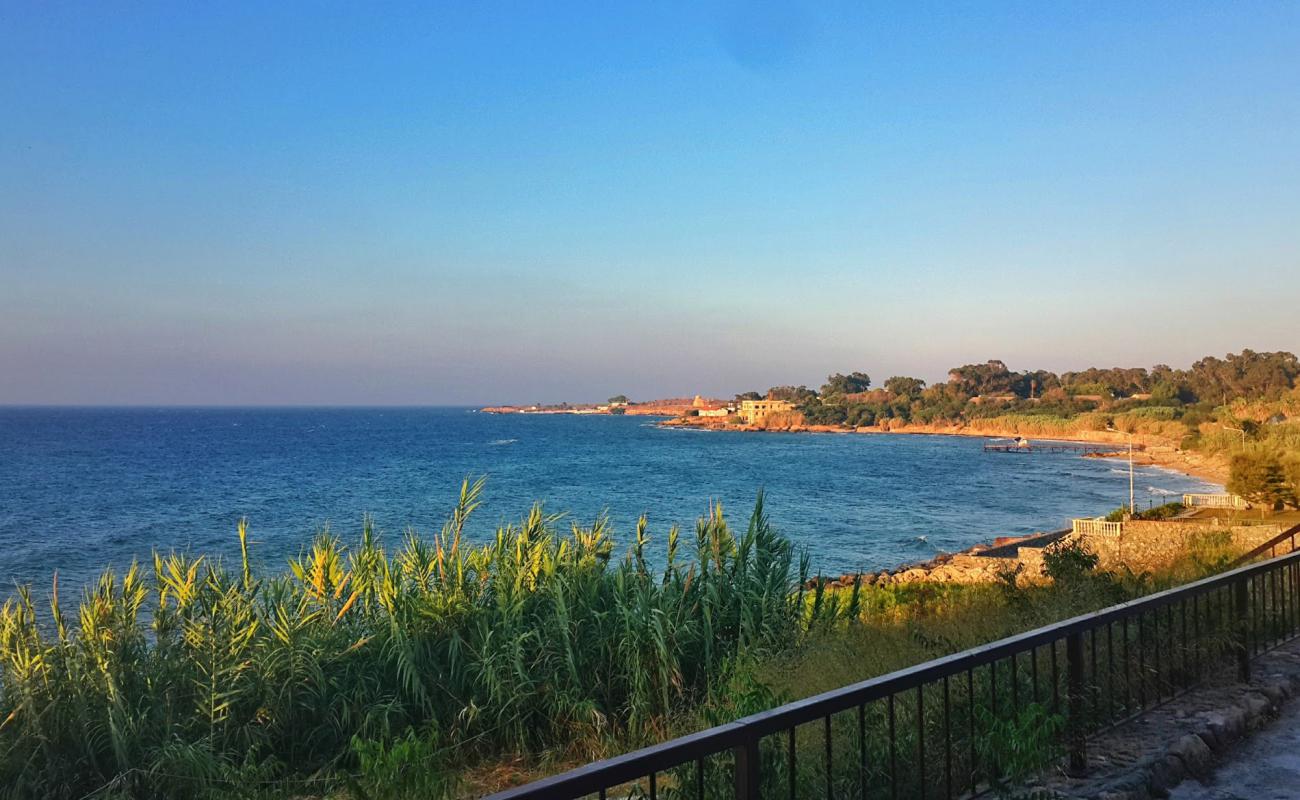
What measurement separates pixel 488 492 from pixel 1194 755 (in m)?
64.3

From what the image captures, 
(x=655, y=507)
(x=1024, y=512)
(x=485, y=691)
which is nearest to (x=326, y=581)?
(x=485, y=691)

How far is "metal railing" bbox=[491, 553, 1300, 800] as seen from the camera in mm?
2939

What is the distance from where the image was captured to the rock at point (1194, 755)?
469 centimetres

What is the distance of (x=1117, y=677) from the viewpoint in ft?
18.3

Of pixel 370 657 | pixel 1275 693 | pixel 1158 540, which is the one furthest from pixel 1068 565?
pixel 1158 540

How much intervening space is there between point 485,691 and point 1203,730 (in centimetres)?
671

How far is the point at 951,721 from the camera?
4.96m

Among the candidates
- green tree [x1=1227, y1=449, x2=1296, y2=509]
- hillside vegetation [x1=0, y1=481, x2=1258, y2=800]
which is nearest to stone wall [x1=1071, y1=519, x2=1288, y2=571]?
green tree [x1=1227, y1=449, x2=1296, y2=509]

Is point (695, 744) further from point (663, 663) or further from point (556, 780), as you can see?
point (663, 663)

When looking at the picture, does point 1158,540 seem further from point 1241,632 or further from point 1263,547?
point 1241,632

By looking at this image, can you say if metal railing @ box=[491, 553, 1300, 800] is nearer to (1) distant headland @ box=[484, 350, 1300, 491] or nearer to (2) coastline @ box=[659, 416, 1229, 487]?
(1) distant headland @ box=[484, 350, 1300, 491]

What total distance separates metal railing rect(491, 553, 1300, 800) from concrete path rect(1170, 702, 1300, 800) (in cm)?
54

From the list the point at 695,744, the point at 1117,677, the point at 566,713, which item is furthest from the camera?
the point at 566,713

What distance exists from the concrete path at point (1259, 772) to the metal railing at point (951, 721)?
1.77 feet
